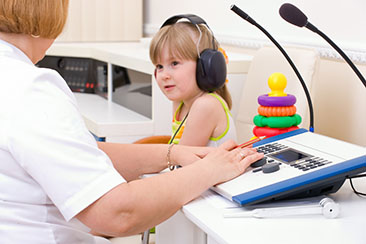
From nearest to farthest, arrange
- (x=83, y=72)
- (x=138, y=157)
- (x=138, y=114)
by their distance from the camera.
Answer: (x=138, y=157) → (x=138, y=114) → (x=83, y=72)

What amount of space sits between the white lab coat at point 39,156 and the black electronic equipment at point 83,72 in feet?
6.11

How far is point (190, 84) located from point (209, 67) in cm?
12

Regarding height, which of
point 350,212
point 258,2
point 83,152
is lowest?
point 350,212

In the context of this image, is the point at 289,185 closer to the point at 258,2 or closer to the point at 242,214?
the point at 242,214

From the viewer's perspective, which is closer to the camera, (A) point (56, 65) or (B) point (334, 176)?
(B) point (334, 176)

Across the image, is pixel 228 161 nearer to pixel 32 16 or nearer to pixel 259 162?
pixel 259 162

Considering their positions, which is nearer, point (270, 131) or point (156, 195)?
point (156, 195)

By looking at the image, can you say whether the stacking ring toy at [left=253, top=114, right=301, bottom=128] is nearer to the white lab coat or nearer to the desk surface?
the desk surface

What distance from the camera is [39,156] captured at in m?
0.78

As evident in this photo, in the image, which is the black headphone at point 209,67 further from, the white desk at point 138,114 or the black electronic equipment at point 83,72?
the black electronic equipment at point 83,72

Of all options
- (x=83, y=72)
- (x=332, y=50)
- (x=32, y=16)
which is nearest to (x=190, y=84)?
(x=332, y=50)

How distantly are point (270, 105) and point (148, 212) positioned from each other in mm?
473

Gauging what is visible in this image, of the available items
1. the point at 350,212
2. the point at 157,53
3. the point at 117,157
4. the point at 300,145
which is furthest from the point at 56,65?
A: the point at 350,212

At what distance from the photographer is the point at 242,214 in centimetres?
88
